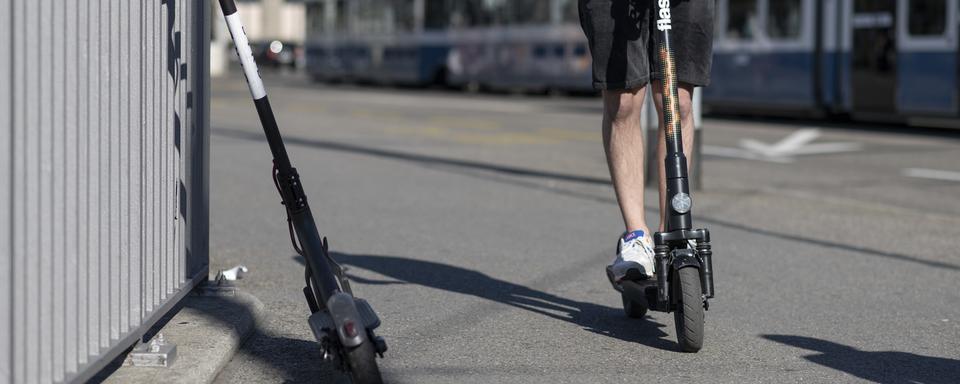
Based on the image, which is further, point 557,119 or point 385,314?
point 557,119

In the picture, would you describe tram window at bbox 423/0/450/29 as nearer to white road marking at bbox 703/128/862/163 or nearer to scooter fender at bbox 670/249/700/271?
→ white road marking at bbox 703/128/862/163

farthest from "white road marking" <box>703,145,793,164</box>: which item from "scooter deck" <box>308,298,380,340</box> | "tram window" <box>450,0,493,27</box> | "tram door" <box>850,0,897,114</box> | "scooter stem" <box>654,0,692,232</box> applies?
"tram window" <box>450,0,493,27</box>

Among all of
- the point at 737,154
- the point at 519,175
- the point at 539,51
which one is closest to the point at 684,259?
the point at 519,175

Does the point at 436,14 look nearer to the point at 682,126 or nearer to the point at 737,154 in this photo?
the point at 737,154

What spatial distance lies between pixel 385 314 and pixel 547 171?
6.45 metres

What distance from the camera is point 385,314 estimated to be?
16.7 feet

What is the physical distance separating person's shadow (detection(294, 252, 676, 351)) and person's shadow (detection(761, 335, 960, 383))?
458mm

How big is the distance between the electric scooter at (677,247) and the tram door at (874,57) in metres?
15.1

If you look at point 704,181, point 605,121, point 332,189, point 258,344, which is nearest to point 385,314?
point 258,344

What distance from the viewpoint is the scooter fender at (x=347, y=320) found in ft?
11.2

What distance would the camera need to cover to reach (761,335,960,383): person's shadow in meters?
4.16
